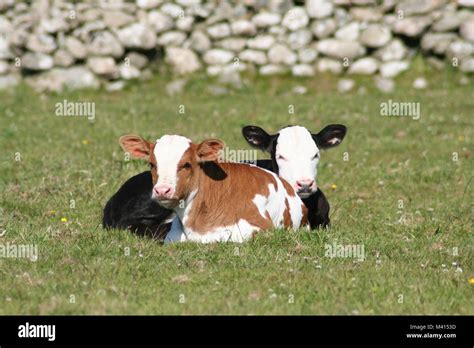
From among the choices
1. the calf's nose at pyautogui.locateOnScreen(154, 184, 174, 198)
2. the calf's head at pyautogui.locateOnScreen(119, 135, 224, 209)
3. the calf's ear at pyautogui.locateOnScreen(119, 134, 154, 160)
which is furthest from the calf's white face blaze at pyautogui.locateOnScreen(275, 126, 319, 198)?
the calf's nose at pyautogui.locateOnScreen(154, 184, 174, 198)

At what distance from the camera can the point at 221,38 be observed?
25531 mm

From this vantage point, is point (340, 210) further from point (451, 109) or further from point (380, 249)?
point (451, 109)

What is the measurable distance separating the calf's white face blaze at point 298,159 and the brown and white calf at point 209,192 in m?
0.34

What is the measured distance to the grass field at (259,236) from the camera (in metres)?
8.20

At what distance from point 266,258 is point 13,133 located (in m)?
10.4

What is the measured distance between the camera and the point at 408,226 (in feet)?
37.4

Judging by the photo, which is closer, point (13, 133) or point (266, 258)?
point (266, 258)

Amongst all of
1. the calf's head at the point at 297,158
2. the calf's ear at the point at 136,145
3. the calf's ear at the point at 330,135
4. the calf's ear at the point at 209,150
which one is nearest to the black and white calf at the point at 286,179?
the calf's head at the point at 297,158

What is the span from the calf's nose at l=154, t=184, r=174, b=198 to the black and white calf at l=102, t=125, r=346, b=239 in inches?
41.9

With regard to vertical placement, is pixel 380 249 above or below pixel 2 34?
below

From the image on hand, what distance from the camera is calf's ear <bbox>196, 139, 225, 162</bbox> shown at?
9898 millimetres

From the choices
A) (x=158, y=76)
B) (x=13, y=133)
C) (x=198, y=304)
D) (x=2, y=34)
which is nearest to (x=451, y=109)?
(x=158, y=76)

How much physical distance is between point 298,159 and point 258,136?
0.77 meters
